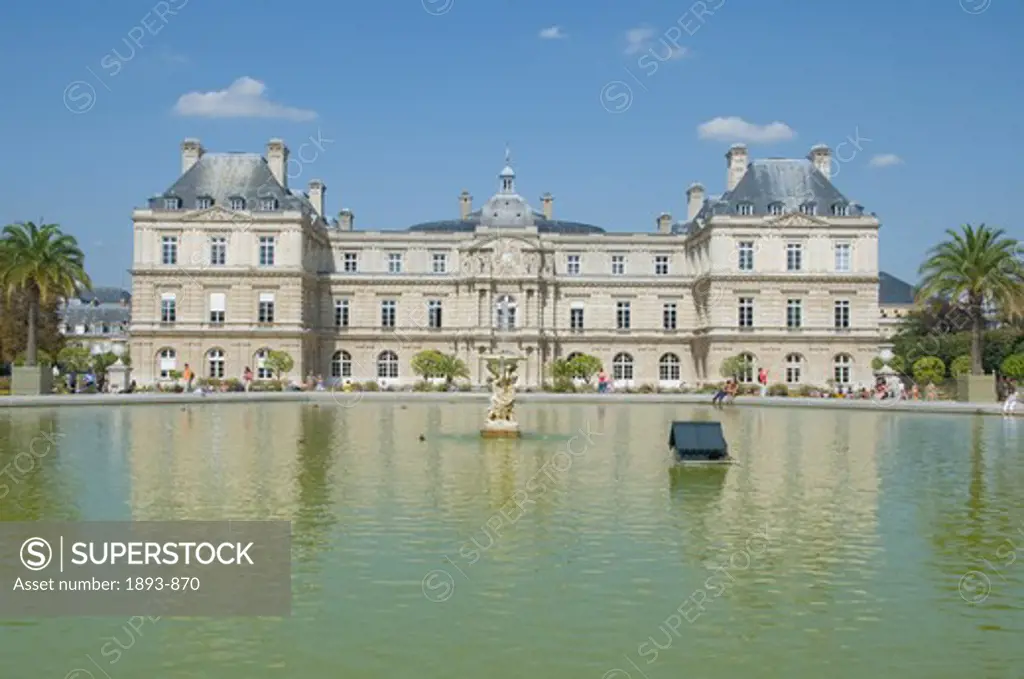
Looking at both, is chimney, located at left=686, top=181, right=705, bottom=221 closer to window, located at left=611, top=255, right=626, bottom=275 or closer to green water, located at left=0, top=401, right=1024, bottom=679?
window, located at left=611, top=255, right=626, bottom=275

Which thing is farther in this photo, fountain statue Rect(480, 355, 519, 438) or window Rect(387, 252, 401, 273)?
window Rect(387, 252, 401, 273)

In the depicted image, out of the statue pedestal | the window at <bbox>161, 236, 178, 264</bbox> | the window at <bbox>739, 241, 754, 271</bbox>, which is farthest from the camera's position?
the window at <bbox>739, 241, 754, 271</bbox>

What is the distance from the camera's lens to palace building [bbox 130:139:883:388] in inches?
2741

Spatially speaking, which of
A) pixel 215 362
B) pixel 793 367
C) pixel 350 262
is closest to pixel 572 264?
pixel 350 262

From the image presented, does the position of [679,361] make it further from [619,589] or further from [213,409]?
[619,589]

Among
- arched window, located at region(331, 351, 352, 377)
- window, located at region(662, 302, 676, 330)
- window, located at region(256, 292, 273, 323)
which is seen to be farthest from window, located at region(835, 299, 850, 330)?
window, located at region(256, 292, 273, 323)

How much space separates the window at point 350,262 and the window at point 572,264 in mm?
15170

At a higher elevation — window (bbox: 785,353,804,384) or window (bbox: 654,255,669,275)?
window (bbox: 654,255,669,275)

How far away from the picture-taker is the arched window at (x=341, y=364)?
248 ft

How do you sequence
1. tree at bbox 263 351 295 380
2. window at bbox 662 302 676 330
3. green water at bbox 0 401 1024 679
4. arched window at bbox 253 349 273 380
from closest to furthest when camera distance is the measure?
green water at bbox 0 401 1024 679
tree at bbox 263 351 295 380
arched window at bbox 253 349 273 380
window at bbox 662 302 676 330

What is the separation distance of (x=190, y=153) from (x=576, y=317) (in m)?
28.5

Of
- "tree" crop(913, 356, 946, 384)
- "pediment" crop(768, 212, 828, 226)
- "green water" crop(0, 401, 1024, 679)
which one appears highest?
"pediment" crop(768, 212, 828, 226)

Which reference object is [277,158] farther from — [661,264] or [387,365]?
[661,264]

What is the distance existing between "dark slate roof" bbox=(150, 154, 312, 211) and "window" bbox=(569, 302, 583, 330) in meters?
19.8
